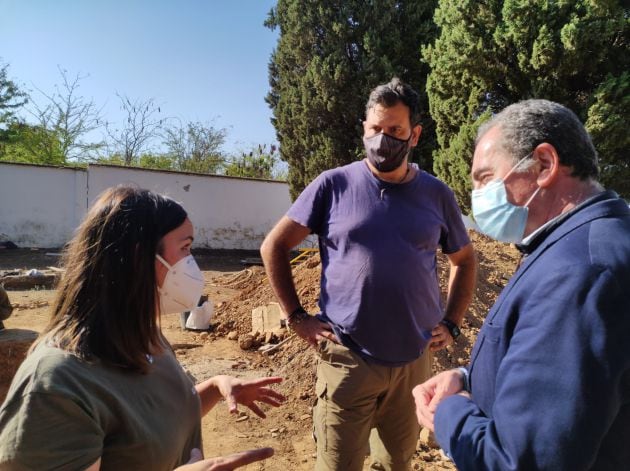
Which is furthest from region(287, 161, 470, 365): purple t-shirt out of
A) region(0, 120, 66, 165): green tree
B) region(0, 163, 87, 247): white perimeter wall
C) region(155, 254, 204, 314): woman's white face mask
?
region(0, 120, 66, 165): green tree

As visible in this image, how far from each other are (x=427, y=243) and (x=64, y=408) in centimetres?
182

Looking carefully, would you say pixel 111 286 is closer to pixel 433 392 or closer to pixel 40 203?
pixel 433 392

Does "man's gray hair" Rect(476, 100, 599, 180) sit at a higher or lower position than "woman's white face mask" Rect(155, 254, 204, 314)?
higher

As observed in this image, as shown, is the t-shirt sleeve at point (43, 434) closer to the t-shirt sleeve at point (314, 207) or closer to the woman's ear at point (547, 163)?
the woman's ear at point (547, 163)

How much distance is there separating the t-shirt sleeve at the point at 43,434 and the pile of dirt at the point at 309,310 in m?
3.19

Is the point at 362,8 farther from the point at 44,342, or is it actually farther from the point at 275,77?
the point at 44,342

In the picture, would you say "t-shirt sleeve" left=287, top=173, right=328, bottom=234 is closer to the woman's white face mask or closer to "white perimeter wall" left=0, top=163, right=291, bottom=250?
the woman's white face mask

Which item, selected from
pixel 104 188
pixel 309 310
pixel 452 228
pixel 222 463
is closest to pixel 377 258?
pixel 452 228

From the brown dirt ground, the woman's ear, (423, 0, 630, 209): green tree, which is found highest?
(423, 0, 630, 209): green tree

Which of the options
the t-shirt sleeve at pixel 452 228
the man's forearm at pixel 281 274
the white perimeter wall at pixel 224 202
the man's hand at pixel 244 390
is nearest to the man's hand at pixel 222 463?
the man's hand at pixel 244 390

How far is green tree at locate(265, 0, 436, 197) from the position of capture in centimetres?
1270

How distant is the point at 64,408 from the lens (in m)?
1.12

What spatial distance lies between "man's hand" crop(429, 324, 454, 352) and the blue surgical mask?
40.6 inches

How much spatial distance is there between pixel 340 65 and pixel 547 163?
12.4 meters
